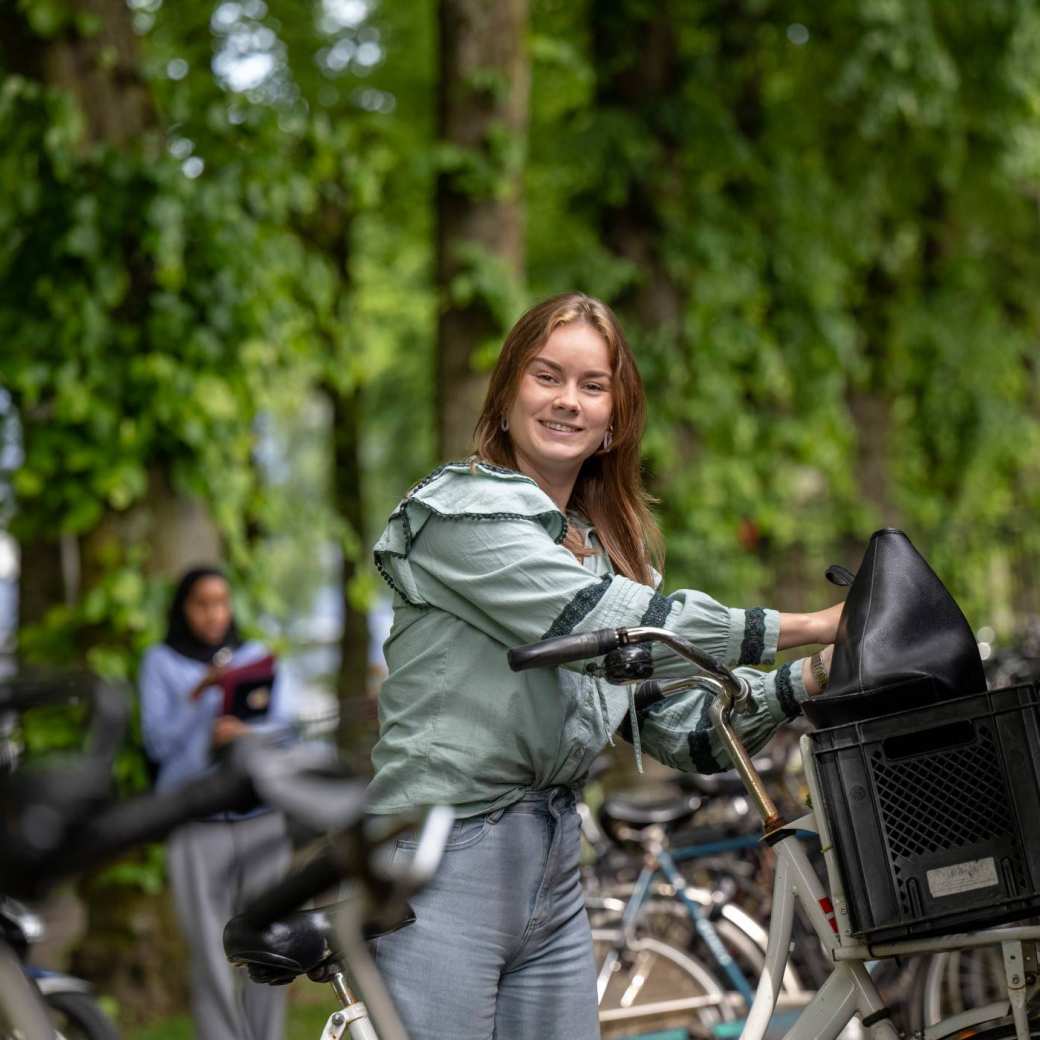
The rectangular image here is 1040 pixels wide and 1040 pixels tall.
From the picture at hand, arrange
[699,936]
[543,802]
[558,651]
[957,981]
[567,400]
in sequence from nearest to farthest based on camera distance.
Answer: [558,651], [543,802], [567,400], [957,981], [699,936]

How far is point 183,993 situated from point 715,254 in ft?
21.3

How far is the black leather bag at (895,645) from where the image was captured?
2.47 meters

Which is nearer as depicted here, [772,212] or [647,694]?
[647,694]

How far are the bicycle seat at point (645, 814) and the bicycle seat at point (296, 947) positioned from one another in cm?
315

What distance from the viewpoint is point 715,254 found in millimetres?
11742

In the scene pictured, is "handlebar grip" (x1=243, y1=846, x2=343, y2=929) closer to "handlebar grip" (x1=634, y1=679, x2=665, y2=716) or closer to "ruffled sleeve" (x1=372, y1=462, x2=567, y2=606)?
"ruffled sleeve" (x1=372, y1=462, x2=567, y2=606)

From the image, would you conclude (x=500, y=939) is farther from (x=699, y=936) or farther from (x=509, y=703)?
(x=699, y=936)

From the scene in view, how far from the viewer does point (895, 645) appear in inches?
98.3

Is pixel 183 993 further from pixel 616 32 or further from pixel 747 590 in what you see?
pixel 616 32

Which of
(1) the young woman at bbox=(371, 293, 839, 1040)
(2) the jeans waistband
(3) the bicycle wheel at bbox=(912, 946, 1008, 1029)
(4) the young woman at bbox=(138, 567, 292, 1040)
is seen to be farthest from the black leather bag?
(4) the young woman at bbox=(138, 567, 292, 1040)

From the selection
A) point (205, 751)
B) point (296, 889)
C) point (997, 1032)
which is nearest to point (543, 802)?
point (997, 1032)

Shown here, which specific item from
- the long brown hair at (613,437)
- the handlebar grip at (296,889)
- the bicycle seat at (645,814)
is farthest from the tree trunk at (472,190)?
the handlebar grip at (296,889)

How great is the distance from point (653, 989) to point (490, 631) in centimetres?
303

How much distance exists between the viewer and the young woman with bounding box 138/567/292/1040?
17.5ft
